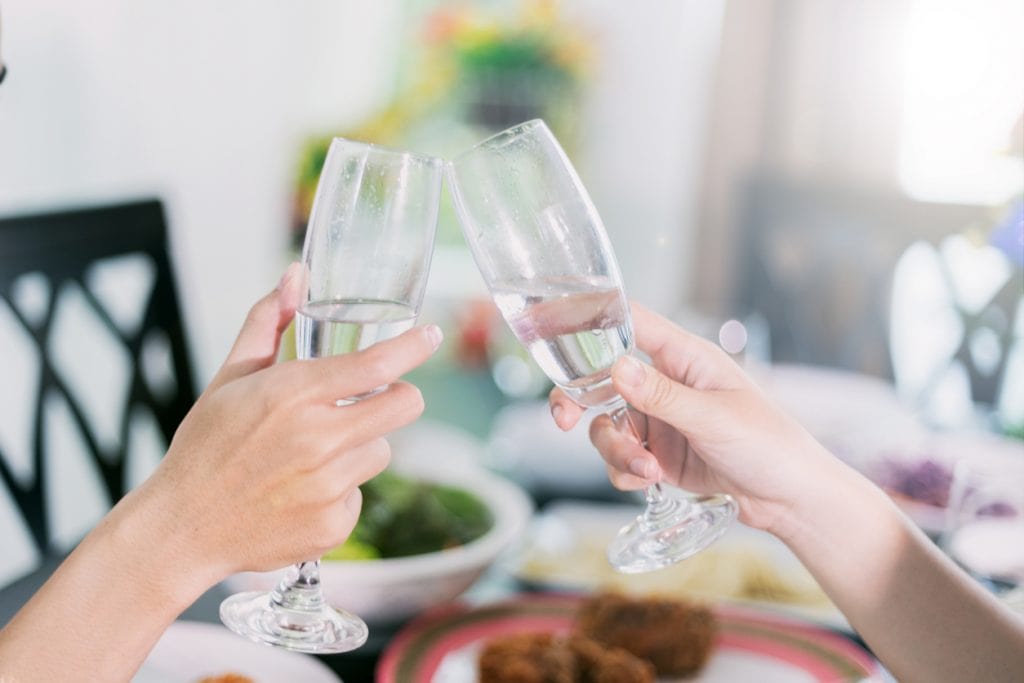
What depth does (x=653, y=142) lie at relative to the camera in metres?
4.52

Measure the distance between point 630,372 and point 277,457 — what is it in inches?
10.8

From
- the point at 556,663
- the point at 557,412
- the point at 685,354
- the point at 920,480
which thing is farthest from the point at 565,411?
the point at 920,480

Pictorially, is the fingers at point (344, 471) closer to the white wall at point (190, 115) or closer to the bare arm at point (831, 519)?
the bare arm at point (831, 519)

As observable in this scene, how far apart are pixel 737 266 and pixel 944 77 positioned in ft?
3.40

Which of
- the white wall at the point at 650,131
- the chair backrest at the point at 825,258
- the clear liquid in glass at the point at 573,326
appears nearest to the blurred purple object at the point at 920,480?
the clear liquid in glass at the point at 573,326

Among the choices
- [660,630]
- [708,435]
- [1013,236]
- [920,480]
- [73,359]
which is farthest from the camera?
[1013,236]

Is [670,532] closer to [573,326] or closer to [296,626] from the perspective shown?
[573,326]

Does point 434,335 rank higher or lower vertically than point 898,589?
higher

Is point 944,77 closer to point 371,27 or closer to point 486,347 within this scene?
point 486,347

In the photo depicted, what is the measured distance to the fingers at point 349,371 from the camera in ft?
2.35

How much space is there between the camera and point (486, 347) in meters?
4.48

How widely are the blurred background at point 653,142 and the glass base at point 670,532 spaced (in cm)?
116

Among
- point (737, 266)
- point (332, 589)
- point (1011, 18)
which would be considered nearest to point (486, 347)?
point (737, 266)

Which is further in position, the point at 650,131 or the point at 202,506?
the point at 650,131
